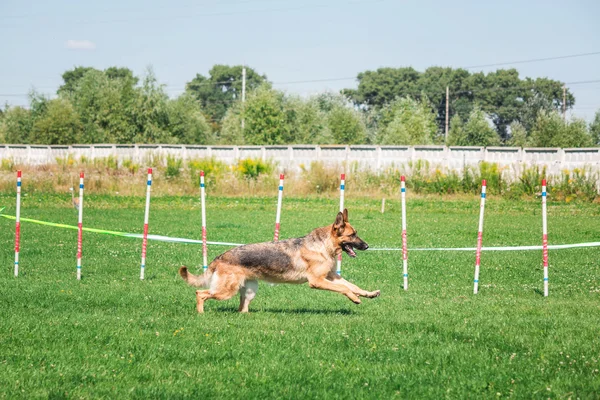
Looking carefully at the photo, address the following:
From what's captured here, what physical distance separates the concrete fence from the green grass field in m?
24.0

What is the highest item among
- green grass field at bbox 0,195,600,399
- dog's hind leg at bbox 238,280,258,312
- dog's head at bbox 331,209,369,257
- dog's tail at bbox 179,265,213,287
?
dog's head at bbox 331,209,369,257

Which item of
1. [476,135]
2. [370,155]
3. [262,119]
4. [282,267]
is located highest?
[262,119]

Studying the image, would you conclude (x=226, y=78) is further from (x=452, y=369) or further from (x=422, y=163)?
(x=452, y=369)

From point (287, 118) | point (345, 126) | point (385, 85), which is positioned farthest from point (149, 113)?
point (385, 85)

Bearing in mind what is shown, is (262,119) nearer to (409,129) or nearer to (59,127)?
(409,129)

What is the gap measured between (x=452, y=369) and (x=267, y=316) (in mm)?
3672

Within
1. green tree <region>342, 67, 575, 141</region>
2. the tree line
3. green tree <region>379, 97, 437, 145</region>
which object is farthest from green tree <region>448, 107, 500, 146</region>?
green tree <region>342, 67, 575, 141</region>

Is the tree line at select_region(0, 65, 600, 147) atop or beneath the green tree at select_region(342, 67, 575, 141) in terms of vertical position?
beneath

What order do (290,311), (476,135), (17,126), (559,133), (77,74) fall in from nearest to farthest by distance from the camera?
(290,311) < (559,133) < (476,135) < (17,126) < (77,74)

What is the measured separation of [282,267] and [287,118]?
6714 cm

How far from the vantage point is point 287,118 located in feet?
255

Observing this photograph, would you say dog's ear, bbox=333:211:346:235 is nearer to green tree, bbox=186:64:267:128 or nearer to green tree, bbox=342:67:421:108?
green tree, bbox=342:67:421:108

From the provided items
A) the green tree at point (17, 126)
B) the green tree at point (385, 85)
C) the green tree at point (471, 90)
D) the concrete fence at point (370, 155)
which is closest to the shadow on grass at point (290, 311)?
the concrete fence at point (370, 155)

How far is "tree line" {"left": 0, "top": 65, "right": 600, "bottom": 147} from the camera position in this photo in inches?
2736
